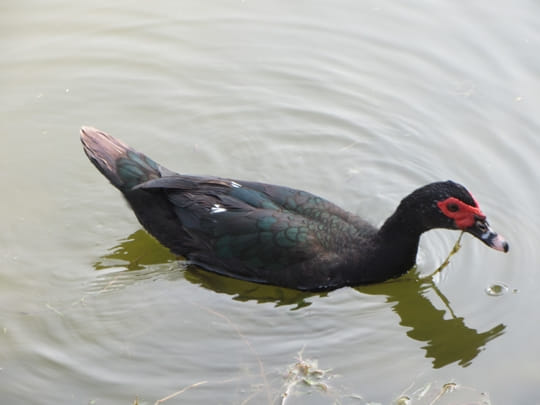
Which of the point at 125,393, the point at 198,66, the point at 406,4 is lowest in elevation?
the point at 125,393

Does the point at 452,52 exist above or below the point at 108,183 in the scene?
above

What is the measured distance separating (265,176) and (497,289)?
2661mm

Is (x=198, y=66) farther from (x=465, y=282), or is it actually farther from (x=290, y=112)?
(x=465, y=282)

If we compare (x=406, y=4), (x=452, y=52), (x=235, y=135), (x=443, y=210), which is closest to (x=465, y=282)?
(x=443, y=210)

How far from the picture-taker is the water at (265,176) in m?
7.41

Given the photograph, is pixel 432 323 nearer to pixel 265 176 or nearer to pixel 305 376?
pixel 305 376

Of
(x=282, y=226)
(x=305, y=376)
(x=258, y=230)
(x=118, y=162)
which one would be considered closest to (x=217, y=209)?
(x=258, y=230)

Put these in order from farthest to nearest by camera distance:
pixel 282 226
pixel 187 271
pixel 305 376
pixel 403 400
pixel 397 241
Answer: pixel 187 271
pixel 397 241
pixel 282 226
pixel 305 376
pixel 403 400

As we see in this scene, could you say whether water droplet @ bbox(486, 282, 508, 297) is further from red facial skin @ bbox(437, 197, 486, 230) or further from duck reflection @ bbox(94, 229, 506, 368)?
red facial skin @ bbox(437, 197, 486, 230)

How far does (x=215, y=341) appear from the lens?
7680 mm

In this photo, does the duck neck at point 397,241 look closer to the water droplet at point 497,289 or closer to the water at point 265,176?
the water at point 265,176

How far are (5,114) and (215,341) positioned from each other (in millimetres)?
4095

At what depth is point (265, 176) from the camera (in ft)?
31.7

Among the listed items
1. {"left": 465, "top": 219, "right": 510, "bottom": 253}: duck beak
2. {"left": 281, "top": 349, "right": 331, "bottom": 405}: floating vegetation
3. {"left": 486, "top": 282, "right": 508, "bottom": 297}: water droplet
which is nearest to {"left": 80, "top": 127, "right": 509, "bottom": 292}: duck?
{"left": 465, "top": 219, "right": 510, "bottom": 253}: duck beak
